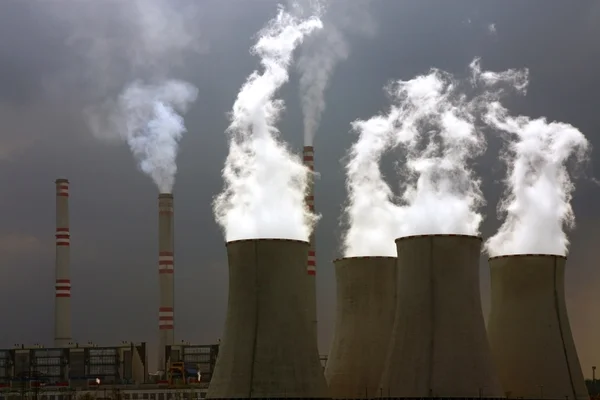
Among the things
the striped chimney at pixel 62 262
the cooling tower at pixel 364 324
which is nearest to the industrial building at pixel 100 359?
the striped chimney at pixel 62 262

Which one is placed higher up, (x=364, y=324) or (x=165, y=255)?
(x=165, y=255)

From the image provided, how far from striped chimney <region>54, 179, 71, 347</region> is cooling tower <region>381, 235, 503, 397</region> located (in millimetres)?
43289

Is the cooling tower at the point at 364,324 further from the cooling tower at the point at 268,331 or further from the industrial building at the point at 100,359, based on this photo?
the industrial building at the point at 100,359

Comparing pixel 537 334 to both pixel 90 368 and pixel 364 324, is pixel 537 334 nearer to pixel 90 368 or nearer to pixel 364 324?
pixel 364 324

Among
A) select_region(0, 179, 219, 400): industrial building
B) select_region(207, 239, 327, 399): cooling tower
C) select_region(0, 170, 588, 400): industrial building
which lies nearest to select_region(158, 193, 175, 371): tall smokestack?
select_region(0, 179, 219, 400): industrial building

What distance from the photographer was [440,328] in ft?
111

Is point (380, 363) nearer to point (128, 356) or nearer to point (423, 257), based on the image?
point (423, 257)

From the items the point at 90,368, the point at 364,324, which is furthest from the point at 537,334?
the point at 90,368

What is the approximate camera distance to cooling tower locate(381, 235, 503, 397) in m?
33.5

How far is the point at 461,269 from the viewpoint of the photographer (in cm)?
3438

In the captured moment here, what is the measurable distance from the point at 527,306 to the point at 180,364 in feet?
125

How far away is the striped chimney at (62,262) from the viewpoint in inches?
2906

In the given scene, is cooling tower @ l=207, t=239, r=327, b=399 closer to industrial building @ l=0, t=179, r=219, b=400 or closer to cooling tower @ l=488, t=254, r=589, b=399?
cooling tower @ l=488, t=254, r=589, b=399

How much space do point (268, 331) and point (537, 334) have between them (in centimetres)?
959
